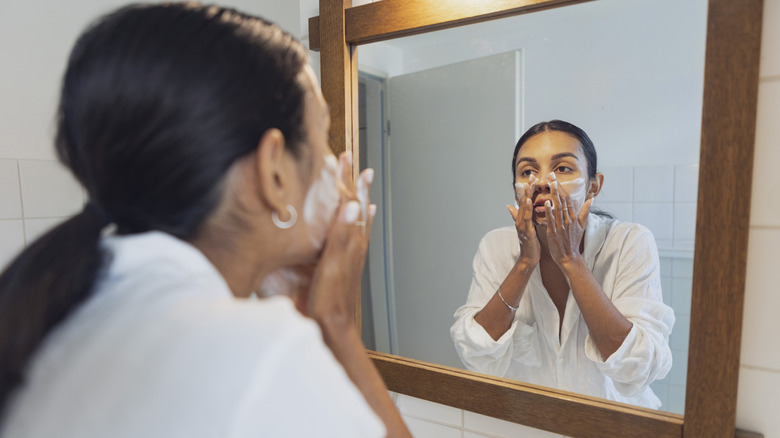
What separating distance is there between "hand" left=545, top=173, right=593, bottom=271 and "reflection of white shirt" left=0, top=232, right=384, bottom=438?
46 centimetres

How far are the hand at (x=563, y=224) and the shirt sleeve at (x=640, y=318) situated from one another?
65mm

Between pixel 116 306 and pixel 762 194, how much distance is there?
71cm

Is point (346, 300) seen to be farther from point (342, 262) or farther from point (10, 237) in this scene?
point (10, 237)

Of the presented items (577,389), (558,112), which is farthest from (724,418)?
(558,112)

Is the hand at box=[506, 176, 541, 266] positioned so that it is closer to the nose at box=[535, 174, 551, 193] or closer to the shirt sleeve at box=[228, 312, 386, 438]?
the nose at box=[535, 174, 551, 193]

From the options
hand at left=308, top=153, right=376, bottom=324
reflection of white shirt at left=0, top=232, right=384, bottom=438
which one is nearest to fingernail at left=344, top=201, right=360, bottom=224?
hand at left=308, top=153, right=376, bottom=324

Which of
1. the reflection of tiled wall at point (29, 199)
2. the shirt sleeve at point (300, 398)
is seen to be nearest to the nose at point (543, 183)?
the shirt sleeve at point (300, 398)

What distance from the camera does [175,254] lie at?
394 mm

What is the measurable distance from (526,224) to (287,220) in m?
0.42

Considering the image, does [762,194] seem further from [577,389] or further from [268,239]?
[268,239]

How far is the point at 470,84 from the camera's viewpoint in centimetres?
81

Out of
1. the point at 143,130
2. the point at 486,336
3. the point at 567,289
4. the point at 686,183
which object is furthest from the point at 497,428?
the point at 143,130

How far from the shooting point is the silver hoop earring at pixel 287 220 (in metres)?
0.47

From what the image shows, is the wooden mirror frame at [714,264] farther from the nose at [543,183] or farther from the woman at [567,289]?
the nose at [543,183]
